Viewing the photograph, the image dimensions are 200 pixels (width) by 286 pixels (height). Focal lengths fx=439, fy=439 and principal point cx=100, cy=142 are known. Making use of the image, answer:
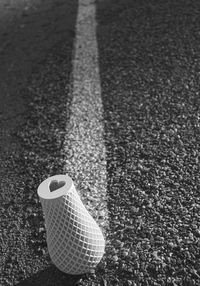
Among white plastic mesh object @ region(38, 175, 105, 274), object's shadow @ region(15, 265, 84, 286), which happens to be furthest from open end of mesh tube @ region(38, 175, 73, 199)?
object's shadow @ region(15, 265, 84, 286)

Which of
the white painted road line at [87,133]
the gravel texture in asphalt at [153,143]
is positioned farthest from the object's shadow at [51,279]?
the white painted road line at [87,133]

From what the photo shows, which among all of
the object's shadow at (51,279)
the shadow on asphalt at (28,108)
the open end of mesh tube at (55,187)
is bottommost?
the shadow on asphalt at (28,108)

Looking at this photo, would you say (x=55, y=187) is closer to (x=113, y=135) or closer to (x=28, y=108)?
(x=113, y=135)

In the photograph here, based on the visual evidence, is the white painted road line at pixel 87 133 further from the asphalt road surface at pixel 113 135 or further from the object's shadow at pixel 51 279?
the object's shadow at pixel 51 279

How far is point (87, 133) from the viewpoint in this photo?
10.2 ft

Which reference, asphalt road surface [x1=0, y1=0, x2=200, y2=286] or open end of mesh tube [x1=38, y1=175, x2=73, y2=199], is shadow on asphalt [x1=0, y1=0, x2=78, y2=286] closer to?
asphalt road surface [x1=0, y1=0, x2=200, y2=286]

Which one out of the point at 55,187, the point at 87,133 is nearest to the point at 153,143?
the point at 87,133

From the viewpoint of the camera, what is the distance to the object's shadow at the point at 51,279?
6.47 feet

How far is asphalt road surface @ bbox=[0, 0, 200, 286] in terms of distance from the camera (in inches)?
81.1

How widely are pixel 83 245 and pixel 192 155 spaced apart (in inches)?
40.3

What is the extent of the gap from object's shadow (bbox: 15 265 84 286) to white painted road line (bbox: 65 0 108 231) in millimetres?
353

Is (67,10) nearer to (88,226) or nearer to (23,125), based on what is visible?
(23,125)

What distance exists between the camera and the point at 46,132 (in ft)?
10.6

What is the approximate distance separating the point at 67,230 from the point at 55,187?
0.19 metres
